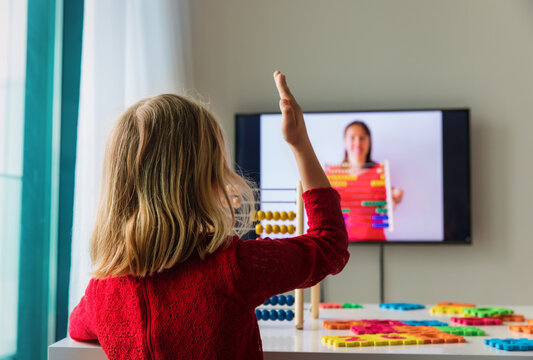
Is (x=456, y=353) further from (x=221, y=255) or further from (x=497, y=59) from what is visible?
(x=497, y=59)

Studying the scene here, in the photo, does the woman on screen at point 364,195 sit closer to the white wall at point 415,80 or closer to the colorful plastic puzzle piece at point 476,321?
the white wall at point 415,80

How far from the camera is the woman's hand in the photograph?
2.98ft

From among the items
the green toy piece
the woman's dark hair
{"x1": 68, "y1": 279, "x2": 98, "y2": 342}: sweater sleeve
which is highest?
the woman's dark hair

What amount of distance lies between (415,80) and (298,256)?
8.46 feet

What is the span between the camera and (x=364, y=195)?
3064 mm

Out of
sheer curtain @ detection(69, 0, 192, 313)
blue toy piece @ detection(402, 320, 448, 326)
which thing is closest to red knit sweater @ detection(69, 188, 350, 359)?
blue toy piece @ detection(402, 320, 448, 326)

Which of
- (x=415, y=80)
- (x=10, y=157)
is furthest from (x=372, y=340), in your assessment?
(x=415, y=80)

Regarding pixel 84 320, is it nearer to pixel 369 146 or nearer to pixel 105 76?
pixel 105 76

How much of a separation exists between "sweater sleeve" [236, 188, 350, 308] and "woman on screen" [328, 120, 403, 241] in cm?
217

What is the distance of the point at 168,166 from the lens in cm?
87

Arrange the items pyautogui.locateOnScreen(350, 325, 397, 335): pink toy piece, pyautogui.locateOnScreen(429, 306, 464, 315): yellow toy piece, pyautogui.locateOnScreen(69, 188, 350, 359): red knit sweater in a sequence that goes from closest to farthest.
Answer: pyautogui.locateOnScreen(69, 188, 350, 359): red knit sweater < pyautogui.locateOnScreen(350, 325, 397, 335): pink toy piece < pyautogui.locateOnScreen(429, 306, 464, 315): yellow toy piece

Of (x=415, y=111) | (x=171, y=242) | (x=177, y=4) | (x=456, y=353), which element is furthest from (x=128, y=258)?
(x=177, y=4)

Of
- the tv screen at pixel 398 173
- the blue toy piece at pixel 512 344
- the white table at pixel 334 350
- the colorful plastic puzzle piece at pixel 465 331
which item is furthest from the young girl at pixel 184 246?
the tv screen at pixel 398 173

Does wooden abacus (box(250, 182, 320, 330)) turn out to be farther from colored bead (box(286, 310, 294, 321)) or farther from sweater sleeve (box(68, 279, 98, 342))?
sweater sleeve (box(68, 279, 98, 342))
